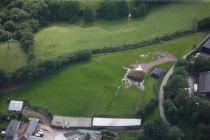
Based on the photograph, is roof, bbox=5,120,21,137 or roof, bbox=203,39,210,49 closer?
roof, bbox=5,120,21,137

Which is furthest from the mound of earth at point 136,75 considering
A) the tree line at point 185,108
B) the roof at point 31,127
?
the roof at point 31,127

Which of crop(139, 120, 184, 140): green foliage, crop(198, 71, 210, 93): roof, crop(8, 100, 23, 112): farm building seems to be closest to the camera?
crop(139, 120, 184, 140): green foliage

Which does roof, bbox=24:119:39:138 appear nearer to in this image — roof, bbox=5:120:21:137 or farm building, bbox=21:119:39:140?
farm building, bbox=21:119:39:140

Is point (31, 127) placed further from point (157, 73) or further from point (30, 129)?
point (157, 73)

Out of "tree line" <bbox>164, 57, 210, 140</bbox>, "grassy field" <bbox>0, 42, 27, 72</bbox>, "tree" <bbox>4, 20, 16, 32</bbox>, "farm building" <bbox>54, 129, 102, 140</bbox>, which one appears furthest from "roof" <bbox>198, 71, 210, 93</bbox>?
"tree" <bbox>4, 20, 16, 32</bbox>

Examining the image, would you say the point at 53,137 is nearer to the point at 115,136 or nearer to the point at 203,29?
the point at 115,136

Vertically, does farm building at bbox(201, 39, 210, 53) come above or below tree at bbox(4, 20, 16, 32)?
below
